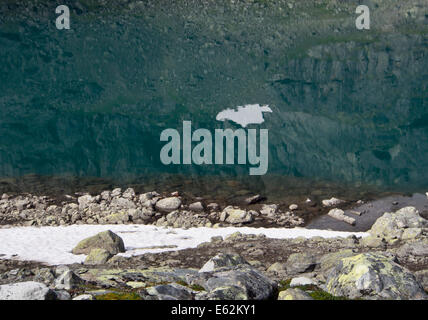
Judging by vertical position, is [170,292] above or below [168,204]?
above

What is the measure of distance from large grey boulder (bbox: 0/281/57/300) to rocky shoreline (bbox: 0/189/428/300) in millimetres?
28

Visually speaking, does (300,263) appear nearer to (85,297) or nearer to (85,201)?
(85,297)

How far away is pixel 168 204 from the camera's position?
113ft

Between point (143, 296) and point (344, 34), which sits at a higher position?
point (344, 34)

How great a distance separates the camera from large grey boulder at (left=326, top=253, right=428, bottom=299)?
15.9 meters

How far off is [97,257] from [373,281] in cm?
1474

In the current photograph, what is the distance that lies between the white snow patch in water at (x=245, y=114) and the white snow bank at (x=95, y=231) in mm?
25529

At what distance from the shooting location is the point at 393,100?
64312mm

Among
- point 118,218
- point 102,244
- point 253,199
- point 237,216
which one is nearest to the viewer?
point 102,244

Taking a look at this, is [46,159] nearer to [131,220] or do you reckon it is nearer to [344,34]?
[131,220]

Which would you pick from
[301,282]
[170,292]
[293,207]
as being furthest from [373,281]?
[293,207]

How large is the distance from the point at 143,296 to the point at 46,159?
3299cm
